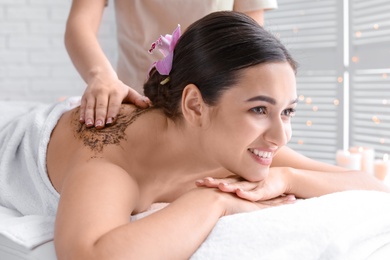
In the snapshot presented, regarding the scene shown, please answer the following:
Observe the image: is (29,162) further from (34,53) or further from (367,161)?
(34,53)

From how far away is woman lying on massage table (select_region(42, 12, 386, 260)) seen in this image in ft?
3.79

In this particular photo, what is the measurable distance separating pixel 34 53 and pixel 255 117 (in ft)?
11.2

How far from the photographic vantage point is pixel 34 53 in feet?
14.5

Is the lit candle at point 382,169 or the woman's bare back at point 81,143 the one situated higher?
the woman's bare back at point 81,143

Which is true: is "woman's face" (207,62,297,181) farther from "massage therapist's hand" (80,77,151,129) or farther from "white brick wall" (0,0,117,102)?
"white brick wall" (0,0,117,102)

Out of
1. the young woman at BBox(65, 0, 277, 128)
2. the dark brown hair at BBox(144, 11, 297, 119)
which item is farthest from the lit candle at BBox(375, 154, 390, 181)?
the dark brown hair at BBox(144, 11, 297, 119)

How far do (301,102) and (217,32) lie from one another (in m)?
2.71

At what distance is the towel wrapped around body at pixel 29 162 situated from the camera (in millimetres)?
1623

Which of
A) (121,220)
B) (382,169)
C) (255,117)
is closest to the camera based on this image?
(121,220)

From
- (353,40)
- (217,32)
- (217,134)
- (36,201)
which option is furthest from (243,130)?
(353,40)

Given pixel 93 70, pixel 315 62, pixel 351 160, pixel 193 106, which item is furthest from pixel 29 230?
pixel 315 62

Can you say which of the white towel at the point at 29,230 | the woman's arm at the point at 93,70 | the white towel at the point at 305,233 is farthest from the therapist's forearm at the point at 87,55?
the white towel at the point at 305,233

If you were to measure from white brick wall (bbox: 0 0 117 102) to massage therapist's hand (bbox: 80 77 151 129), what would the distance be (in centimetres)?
285

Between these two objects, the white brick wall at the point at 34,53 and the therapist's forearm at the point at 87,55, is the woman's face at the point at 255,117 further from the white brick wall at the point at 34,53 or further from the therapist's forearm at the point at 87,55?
the white brick wall at the point at 34,53
